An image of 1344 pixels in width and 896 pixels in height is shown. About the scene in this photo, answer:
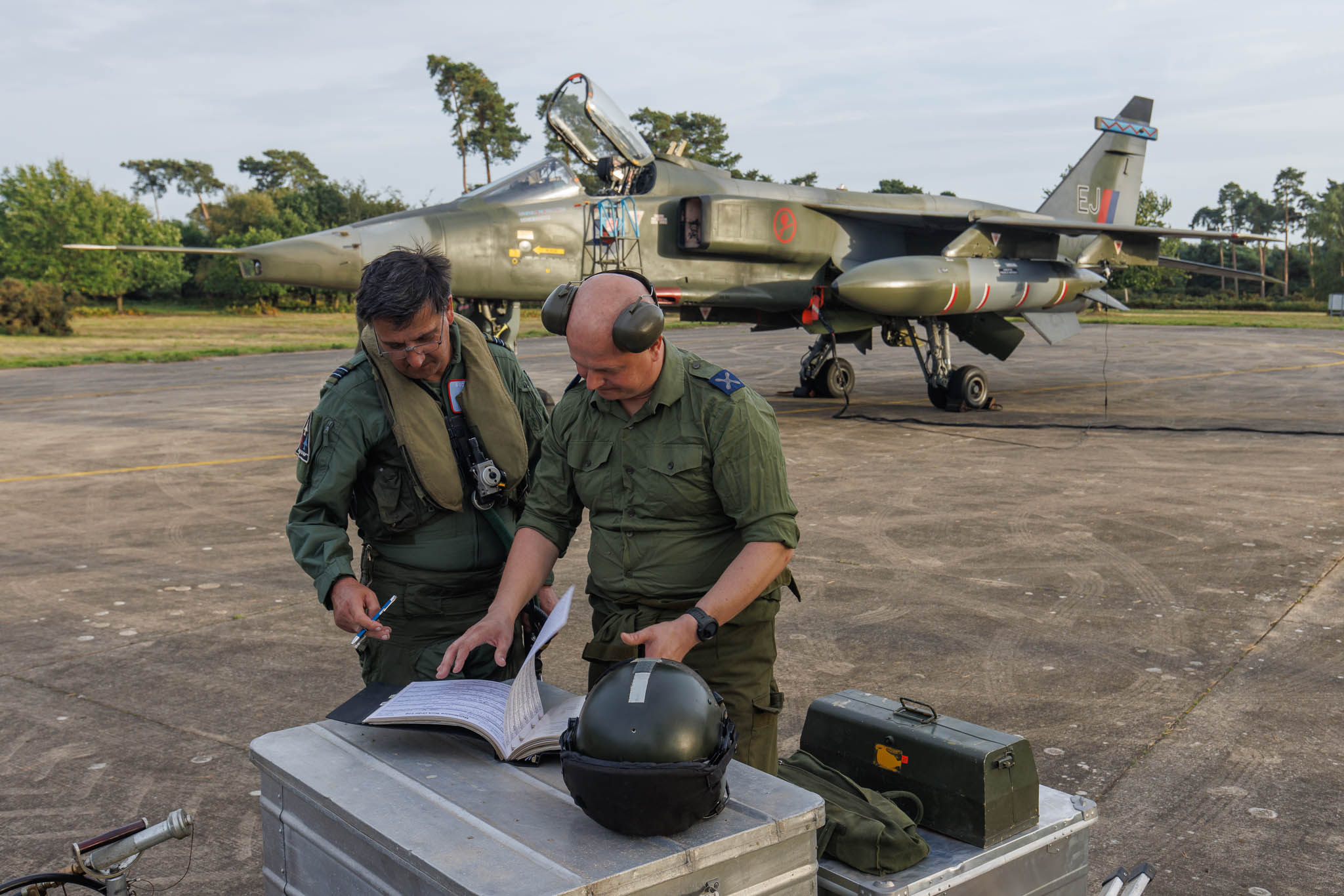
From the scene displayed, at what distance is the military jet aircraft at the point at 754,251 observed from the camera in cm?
1172

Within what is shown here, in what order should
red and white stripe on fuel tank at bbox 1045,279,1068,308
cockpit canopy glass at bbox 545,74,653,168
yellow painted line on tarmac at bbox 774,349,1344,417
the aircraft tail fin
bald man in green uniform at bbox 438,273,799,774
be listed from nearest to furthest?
1. bald man in green uniform at bbox 438,273,799,774
2. cockpit canopy glass at bbox 545,74,653,168
3. red and white stripe on fuel tank at bbox 1045,279,1068,308
4. yellow painted line on tarmac at bbox 774,349,1344,417
5. the aircraft tail fin

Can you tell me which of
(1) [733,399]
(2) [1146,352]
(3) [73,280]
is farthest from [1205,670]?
(3) [73,280]

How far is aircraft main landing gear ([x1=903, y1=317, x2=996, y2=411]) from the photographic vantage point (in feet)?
49.2

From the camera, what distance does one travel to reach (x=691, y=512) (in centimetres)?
277

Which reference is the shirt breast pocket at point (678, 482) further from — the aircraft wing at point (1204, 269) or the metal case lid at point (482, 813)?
the aircraft wing at point (1204, 269)

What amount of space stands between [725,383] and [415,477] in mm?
1010

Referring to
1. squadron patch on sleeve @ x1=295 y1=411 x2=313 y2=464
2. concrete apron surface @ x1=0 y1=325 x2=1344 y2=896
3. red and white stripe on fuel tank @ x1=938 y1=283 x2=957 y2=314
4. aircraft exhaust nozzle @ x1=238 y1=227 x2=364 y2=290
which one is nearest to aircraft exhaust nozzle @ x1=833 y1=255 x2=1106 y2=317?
red and white stripe on fuel tank @ x1=938 y1=283 x2=957 y2=314

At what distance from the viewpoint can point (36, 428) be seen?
45.9 feet

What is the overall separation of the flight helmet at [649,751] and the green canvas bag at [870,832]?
489mm

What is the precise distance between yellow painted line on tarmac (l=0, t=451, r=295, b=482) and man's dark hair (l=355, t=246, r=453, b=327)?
8995mm

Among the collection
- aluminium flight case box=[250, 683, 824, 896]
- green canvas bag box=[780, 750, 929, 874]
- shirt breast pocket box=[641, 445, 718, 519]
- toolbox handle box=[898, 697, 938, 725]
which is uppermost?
shirt breast pocket box=[641, 445, 718, 519]

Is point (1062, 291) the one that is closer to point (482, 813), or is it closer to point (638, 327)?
point (638, 327)

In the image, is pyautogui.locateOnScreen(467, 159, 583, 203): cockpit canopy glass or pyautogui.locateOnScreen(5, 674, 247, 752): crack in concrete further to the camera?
pyautogui.locateOnScreen(467, 159, 583, 203): cockpit canopy glass

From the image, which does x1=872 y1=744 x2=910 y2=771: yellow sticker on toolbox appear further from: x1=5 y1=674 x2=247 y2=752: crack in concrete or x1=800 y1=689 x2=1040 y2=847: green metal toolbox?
x1=5 y1=674 x2=247 y2=752: crack in concrete
